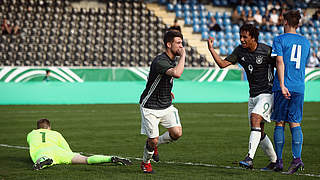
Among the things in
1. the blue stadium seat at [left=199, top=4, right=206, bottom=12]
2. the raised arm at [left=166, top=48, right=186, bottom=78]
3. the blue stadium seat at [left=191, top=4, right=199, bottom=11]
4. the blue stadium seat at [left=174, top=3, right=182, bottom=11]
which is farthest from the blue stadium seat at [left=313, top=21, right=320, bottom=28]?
the raised arm at [left=166, top=48, right=186, bottom=78]

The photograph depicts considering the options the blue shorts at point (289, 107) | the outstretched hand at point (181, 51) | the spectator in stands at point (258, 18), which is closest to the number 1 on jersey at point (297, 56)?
the blue shorts at point (289, 107)

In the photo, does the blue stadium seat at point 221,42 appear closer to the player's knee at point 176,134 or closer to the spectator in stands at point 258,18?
the spectator in stands at point 258,18

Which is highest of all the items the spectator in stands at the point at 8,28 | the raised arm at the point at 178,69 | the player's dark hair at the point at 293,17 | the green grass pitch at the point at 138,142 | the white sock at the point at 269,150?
the spectator in stands at the point at 8,28

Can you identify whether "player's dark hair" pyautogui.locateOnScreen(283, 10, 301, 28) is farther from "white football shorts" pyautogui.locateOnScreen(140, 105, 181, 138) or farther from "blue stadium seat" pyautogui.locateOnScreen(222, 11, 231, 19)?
"blue stadium seat" pyautogui.locateOnScreen(222, 11, 231, 19)

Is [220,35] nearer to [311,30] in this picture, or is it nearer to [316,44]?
[316,44]

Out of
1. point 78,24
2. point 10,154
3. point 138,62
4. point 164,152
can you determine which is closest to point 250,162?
point 164,152

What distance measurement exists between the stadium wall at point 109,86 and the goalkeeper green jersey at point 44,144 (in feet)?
42.8

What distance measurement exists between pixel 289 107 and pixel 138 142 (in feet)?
14.5

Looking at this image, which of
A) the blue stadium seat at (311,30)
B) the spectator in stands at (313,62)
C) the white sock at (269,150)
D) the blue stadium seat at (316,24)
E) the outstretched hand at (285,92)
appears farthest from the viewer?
the blue stadium seat at (316,24)

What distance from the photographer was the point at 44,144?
27.0 feet

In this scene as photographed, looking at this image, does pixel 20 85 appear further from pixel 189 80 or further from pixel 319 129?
pixel 319 129

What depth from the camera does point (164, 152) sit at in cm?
981

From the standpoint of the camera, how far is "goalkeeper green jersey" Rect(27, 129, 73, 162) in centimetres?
815

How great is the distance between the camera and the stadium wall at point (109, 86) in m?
21.5
